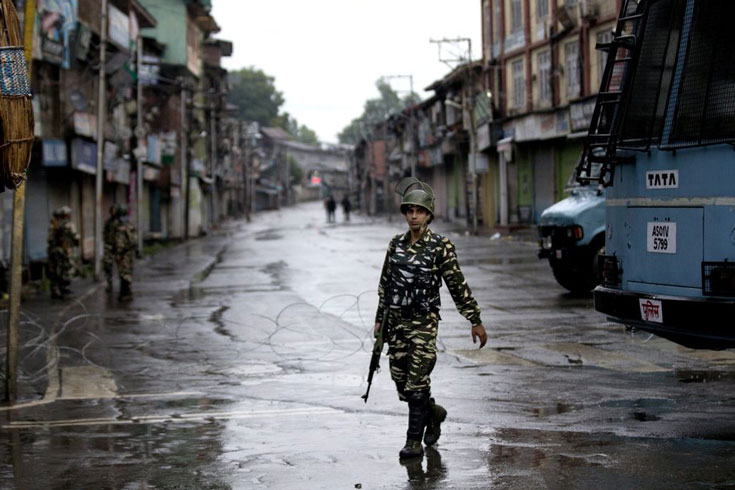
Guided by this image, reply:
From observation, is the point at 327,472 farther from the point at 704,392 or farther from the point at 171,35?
the point at 171,35

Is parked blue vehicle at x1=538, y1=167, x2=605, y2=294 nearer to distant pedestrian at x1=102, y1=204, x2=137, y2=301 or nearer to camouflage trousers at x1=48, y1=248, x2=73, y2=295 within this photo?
distant pedestrian at x1=102, y1=204, x2=137, y2=301

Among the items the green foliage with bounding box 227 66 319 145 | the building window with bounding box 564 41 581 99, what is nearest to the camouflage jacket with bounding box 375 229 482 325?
the building window with bounding box 564 41 581 99

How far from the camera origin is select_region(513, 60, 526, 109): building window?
4819 centimetres

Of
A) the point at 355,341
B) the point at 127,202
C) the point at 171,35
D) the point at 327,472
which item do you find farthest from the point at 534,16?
the point at 327,472

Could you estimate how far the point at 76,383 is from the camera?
1125cm

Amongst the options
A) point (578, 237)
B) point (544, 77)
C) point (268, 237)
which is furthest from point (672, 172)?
point (268, 237)

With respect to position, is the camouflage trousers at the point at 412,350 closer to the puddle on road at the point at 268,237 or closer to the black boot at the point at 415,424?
the black boot at the point at 415,424

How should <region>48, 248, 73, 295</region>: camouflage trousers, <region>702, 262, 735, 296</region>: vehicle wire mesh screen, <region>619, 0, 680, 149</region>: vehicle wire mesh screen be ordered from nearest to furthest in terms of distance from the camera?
<region>702, 262, 735, 296</region>: vehicle wire mesh screen < <region>619, 0, 680, 149</region>: vehicle wire mesh screen < <region>48, 248, 73, 295</region>: camouflage trousers

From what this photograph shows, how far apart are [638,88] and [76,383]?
6.11 metres

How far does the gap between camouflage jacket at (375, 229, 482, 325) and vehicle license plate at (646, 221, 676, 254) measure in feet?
5.79

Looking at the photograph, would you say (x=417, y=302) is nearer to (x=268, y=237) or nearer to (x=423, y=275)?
(x=423, y=275)

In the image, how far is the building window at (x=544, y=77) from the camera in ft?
147

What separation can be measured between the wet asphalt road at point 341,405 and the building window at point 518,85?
103 ft

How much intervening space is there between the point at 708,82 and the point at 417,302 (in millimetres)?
2714
